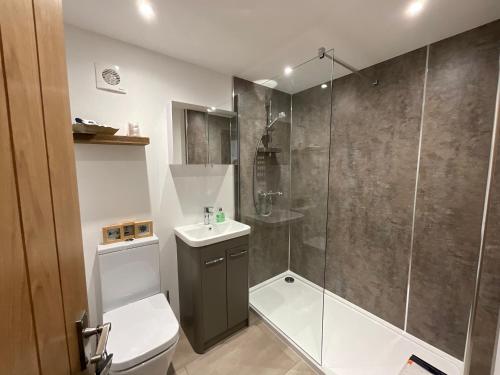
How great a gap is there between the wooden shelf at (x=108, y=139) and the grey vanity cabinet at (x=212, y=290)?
907mm

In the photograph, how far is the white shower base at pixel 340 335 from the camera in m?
1.66

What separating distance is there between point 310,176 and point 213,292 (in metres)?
1.57

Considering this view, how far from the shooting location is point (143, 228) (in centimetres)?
176

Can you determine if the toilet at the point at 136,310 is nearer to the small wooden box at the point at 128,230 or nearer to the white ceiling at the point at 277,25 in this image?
the small wooden box at the point at 128,230

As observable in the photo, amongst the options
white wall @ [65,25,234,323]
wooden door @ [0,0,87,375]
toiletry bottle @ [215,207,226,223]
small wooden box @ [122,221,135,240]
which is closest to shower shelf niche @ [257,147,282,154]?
white wall @ [65,25,234,323]

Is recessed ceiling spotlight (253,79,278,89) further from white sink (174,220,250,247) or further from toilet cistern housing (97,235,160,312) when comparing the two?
toilet cistern housing (97,235,160,312)

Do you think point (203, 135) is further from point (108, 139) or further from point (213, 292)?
point (213, 292)

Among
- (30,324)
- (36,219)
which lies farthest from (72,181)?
(30,324)

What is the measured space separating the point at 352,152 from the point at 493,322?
1748 mm

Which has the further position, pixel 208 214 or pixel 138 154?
pixel 208 214

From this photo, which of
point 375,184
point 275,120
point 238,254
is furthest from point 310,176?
point 238,254

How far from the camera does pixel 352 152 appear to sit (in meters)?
2.22

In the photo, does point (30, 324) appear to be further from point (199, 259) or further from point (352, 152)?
point (352, 152)

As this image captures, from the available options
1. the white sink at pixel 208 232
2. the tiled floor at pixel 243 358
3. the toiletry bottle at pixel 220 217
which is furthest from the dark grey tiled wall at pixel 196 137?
the tiled floor at pixel 243 358
